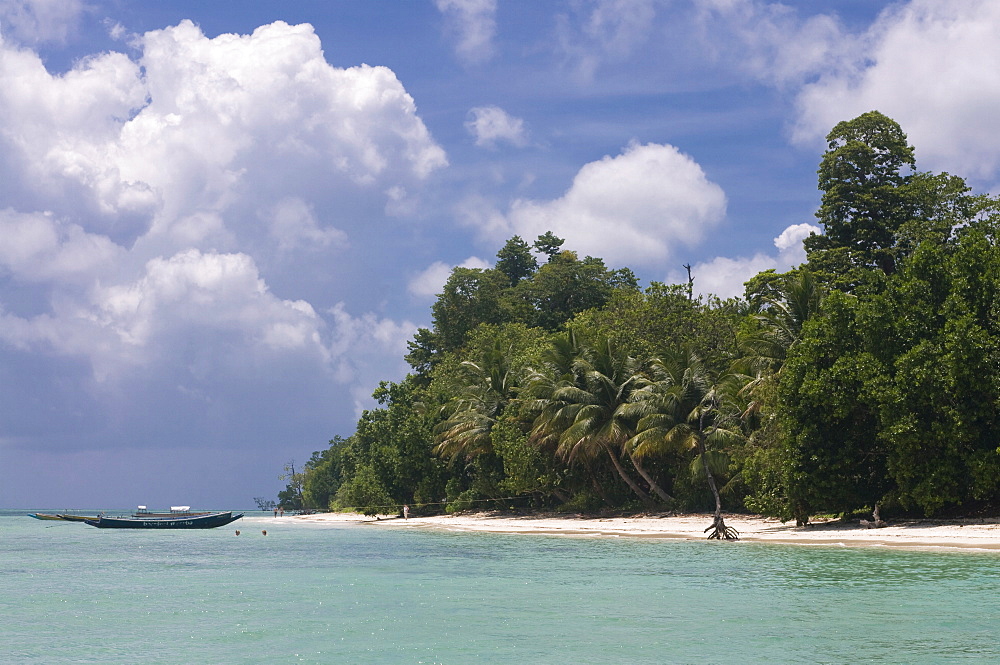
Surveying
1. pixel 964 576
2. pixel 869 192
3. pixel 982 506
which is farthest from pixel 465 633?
pixel 869 192

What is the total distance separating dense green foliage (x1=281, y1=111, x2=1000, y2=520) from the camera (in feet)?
→ 79.0

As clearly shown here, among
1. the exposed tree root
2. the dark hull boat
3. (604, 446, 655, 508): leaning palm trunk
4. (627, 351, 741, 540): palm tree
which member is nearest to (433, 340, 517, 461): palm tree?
(604, 446, 655, 508): leaning palm trunk

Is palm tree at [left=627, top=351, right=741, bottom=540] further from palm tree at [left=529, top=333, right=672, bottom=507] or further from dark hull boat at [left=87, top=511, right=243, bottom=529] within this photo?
dark hull boat at [left=87, top=511, right=243, bottom=529]

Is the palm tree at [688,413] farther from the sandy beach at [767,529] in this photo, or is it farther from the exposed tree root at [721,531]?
the exposed tree root at [721,531]

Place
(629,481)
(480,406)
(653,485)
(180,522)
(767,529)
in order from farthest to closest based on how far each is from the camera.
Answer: (180,522) → (480,406) → (629,481) → (653,485) → (767,529)

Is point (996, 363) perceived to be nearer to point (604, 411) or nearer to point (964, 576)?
point (964, 576)

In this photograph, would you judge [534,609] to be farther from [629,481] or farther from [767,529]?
[629,481]

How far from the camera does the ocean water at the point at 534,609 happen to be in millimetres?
11711

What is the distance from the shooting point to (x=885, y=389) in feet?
79.4

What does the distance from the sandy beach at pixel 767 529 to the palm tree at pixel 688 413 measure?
190 cm

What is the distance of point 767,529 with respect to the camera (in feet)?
96.0

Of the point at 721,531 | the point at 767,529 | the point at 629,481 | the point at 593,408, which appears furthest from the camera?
the point at 629,481

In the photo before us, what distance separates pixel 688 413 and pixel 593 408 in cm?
424

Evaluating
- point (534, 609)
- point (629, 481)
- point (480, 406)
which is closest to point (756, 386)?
point (629, 481)
